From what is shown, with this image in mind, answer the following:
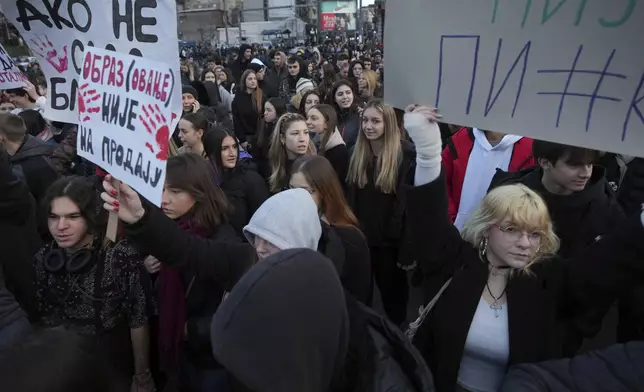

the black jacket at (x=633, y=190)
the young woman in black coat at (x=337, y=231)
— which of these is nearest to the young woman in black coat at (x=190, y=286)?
the young woman in black coat at (x=337, y=231)

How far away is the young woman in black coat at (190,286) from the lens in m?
2.39

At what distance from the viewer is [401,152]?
3889mm

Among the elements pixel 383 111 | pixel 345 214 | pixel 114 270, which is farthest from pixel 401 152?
pixel 114 270

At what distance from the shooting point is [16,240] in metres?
2.65

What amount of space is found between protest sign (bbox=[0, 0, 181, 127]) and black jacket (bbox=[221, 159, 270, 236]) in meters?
1.48

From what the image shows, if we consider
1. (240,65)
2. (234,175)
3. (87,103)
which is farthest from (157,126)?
(240,65)

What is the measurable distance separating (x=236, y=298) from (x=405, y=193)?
107cm

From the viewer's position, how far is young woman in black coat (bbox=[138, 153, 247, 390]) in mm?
2391

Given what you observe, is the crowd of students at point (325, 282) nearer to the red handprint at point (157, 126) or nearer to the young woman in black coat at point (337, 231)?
the young woman in black coat at point (337, 231)

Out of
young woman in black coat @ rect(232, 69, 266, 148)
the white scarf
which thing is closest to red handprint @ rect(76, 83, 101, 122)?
the white scarf

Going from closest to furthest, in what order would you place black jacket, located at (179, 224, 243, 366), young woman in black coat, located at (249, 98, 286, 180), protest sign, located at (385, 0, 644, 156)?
protest sign, located at (385, 0, 644, 156) < black jacket, located at (179, 224, 243, 366) < young woman in black coat, located at (249, 98, 286, 180)

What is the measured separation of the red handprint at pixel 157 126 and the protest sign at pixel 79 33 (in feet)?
0.20

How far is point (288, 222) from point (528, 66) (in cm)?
97

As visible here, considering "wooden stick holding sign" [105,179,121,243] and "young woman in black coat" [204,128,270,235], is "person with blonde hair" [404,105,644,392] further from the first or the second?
"young woman in black coat" [204,128,270,235]
